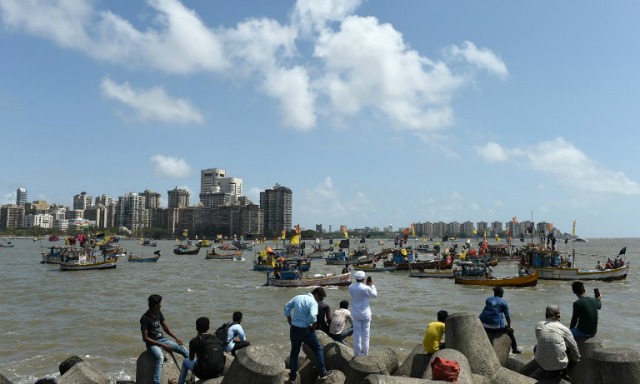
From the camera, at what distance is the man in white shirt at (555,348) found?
24.1 feet

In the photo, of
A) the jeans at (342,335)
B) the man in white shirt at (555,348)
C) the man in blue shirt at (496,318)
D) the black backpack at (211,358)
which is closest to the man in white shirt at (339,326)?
the jeans at (342,335)

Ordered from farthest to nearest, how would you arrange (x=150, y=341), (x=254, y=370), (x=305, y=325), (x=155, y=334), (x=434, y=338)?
(x=434, y=338)
(x=305, y=325)
(x=155, y=334)
(x=150, y=341)
(x=254, y=370)

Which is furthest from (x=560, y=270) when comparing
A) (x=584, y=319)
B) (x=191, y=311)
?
(x=584, y=319)

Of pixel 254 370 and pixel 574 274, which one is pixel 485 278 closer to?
pixel 574 274

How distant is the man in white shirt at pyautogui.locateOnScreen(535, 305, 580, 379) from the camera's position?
734 cm

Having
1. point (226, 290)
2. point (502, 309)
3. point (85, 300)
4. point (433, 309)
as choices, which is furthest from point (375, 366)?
point (226, 290)

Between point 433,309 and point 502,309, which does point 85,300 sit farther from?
point 502,309

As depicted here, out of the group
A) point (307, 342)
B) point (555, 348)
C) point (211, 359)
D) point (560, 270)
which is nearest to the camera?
point (555, 348)

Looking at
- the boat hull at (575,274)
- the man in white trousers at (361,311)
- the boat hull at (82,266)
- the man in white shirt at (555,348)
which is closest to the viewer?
the man in white shirt at (555,348)

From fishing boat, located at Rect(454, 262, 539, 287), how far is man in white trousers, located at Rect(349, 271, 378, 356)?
3260 cm

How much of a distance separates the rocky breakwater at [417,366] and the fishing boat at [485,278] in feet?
105

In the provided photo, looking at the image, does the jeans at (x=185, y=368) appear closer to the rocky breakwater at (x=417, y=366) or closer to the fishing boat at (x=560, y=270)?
the rocky breakwater at (x=417, y=366)

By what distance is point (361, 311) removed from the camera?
9.80 meters

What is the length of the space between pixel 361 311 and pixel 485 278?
115ft
